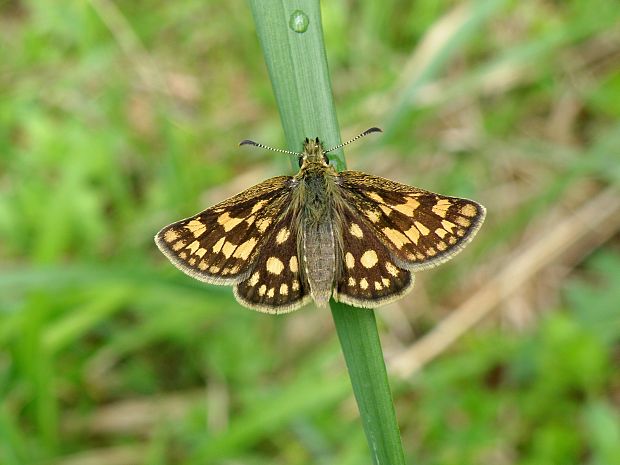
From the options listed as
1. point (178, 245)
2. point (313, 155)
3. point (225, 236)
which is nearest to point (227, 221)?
point (225, 236)

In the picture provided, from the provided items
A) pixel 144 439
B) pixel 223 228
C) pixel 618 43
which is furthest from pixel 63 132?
pixel 618 43

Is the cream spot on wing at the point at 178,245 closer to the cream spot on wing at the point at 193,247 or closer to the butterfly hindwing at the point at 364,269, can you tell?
the cream spot on wing at the point at 193,247

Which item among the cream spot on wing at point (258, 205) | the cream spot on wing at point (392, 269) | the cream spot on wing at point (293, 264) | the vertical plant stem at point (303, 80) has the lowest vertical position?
the cream spot on wing at point (392, 269)

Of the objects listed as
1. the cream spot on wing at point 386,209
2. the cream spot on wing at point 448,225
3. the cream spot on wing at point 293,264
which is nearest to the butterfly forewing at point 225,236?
the cream spot on wing at point 293,264

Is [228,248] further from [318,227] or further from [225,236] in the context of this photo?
[318,227]

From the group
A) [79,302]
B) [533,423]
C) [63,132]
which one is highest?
[63,132]

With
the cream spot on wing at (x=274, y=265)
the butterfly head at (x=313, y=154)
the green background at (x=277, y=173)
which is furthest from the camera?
the green background at (x=277, y=173)

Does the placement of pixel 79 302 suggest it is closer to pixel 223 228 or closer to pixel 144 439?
pixel 144 439
